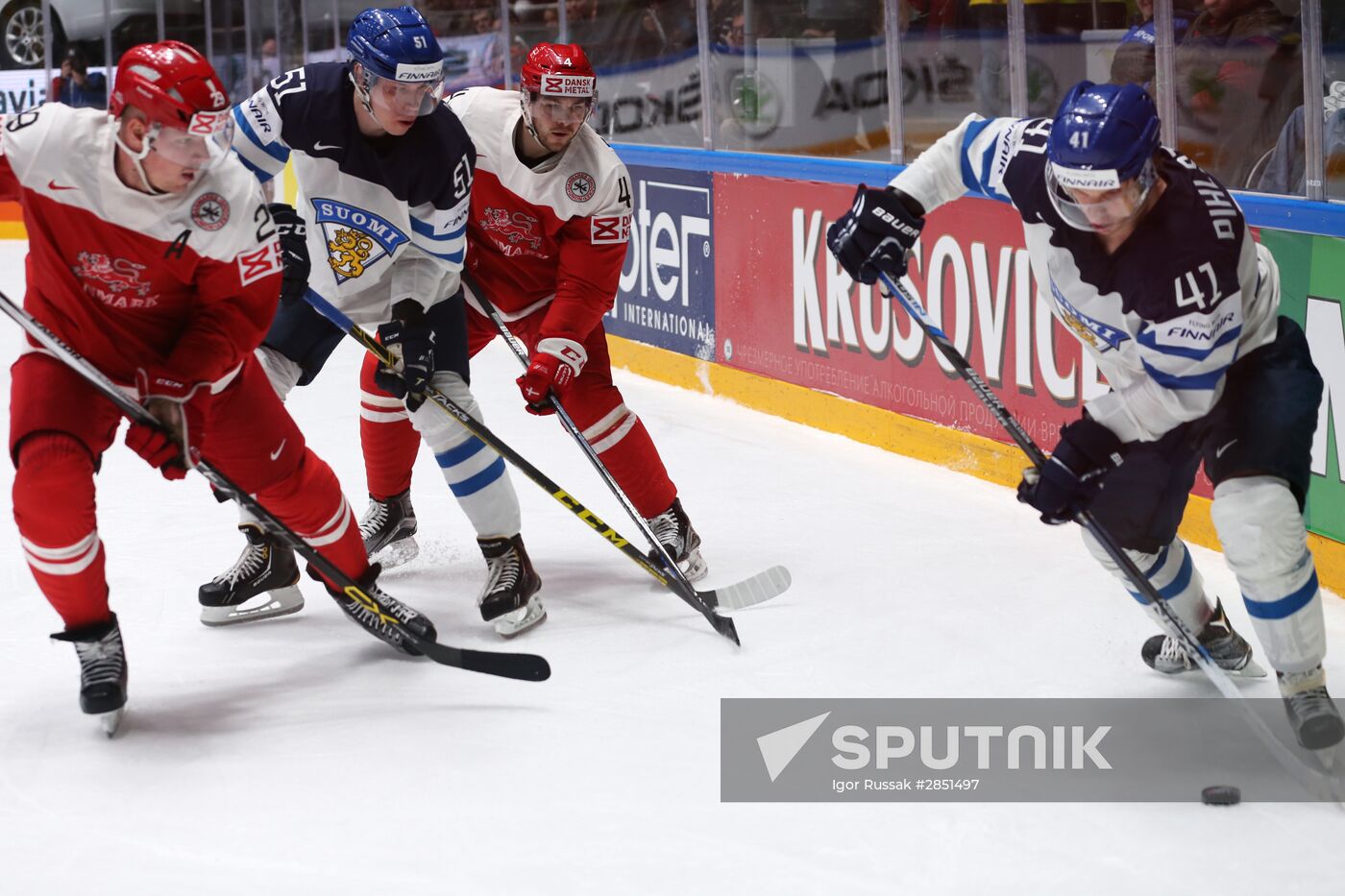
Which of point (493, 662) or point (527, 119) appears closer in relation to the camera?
point (493, 662)

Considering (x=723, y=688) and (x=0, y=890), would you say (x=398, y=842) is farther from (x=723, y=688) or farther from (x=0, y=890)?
(x=723, y=688)

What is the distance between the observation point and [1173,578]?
2562mm

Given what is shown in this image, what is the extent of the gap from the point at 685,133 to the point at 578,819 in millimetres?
3634

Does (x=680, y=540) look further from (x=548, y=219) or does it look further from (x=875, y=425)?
(x=875, y=425)

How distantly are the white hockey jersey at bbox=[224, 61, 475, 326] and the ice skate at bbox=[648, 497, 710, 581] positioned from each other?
2.45 ft

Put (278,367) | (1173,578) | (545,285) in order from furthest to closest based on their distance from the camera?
(545,285)
(278,367)
(1173,578)

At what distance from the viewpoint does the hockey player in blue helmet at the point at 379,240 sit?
2.85m

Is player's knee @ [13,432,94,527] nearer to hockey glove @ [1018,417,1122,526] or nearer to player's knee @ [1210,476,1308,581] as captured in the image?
hockey glove @ [1018,417,1122,526]

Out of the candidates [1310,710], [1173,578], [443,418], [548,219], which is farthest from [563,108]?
[1310,710]

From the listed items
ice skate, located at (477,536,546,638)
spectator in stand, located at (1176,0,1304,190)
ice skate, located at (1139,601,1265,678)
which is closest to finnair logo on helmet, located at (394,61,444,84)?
ice skate, located at (477,536,546,638)

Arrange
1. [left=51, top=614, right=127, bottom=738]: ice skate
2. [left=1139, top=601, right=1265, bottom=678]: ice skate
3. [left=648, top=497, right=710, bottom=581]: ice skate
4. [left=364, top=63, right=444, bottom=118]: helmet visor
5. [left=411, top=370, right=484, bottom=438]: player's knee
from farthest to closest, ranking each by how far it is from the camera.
Answer: [left=648, top=497, right=710, bottom=581]: ice skate, [left=411, top=370, right=484, bottom=438]: player's knee, [left=364, top=63, right=444, bottom=118]: helmet visor, [left=1139, top=601, right=1265, bottom=678]: ice skate, [left=51, top=614, right=127, bottom=738]: ice skate

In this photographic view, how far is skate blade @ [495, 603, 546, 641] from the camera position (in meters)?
2.99

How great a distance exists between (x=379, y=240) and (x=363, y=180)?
13 cm

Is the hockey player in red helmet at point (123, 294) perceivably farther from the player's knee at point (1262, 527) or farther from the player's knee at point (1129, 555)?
the player's knee at point (1262, 527)
